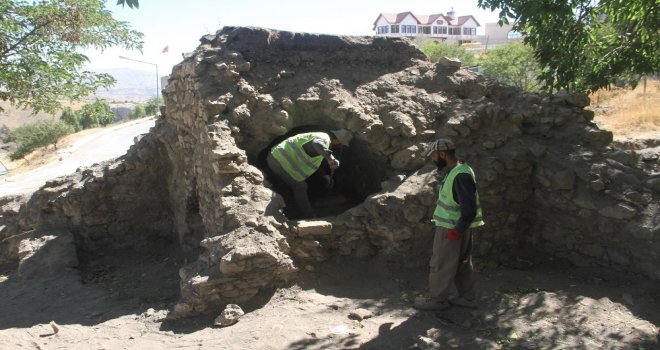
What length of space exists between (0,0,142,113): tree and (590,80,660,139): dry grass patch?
467 inches

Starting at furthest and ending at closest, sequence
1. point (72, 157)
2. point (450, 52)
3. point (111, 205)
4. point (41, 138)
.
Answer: point (450, 52)
point (41, 138)
point (72, 157)
point (111, 205)

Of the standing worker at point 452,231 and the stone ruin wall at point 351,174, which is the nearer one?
the standing worker at point 452,231

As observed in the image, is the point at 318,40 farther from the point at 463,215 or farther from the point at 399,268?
the point at 463,215

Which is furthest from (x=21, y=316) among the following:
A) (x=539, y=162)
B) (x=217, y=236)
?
(x=539, y=162)

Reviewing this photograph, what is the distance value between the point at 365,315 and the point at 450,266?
837 mm

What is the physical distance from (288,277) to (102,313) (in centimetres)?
194

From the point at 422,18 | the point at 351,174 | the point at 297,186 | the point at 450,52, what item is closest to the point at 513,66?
the point at 450,52

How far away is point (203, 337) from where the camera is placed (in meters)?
4.09

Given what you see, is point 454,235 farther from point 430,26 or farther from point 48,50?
point 430,26

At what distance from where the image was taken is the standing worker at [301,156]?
5648 millimetres

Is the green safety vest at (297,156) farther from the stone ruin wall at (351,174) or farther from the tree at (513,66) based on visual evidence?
the tree at (513,66)

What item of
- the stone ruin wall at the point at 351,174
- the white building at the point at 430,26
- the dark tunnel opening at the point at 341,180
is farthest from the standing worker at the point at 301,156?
the white building at the point at 430,26

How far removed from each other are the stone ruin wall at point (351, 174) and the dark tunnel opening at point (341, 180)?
0.05 metres

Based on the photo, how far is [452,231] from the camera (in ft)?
12.9
